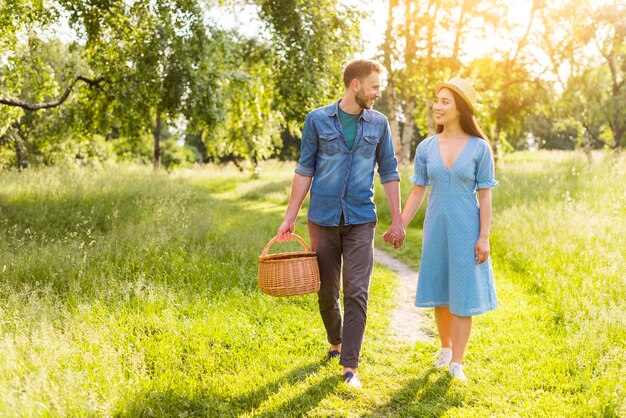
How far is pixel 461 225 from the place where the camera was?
434 centimetres

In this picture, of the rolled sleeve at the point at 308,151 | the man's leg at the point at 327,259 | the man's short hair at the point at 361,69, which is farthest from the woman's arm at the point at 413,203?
the man's short hair at the point at 361,69

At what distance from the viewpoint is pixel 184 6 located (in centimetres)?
1062

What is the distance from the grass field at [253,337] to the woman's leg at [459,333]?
23 centimetres

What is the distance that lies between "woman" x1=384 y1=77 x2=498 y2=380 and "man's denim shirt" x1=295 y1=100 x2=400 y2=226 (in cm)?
42

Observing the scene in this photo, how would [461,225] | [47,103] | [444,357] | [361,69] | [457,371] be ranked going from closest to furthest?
[361,69], [461,225], [457,371], [444,357], [47,103]

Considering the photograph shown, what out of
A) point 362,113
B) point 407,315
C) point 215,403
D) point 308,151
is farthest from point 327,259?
point 407,315

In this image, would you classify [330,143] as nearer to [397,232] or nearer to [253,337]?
[397,232]

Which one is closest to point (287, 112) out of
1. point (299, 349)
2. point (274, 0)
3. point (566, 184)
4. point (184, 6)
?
point (274, 0)

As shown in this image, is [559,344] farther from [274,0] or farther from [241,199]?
[241,199]

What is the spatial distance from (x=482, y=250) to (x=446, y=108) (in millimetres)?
1165

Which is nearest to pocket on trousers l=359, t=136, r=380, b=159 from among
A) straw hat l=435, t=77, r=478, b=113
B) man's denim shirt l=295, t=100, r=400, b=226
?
man's denim shirt l=295, t=100, r=400, b=226

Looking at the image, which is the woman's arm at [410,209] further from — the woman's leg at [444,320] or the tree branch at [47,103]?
the tree branch at [47,103]

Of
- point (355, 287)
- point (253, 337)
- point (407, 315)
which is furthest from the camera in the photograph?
point (407, 315)

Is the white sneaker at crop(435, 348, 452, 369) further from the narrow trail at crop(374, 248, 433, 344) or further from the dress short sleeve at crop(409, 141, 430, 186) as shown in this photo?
the dress short sleeve at crop(409, 141, 430, 186)
